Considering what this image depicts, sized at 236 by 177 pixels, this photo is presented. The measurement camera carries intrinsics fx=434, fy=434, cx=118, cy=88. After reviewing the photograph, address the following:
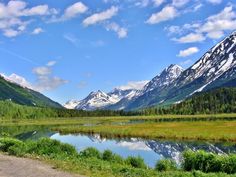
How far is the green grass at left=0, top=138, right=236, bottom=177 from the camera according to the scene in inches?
1172

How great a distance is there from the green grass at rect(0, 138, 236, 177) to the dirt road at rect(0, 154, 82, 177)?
1.14 metres

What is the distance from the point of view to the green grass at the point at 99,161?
29.8 m

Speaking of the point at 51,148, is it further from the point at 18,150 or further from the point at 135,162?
the point at 135,162

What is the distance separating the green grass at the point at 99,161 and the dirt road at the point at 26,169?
114cm

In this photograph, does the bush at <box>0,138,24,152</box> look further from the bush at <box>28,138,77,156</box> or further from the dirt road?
the dirt road

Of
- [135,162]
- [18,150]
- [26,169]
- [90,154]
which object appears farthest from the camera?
[18,150]

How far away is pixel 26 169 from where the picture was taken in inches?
1283

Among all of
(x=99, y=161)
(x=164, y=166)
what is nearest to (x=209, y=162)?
(x=164, y=166)

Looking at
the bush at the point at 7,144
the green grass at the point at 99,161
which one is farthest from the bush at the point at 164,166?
the bush at the point at 7,144

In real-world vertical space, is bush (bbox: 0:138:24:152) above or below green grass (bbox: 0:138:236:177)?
above

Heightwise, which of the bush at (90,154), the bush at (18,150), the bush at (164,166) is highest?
the bush at (18,150)

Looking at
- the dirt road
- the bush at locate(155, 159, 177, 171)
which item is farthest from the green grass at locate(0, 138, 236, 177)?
the dirt road

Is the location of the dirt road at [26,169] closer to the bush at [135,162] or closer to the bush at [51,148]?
the bush at [51,148]

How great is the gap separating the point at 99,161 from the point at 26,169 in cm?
677
